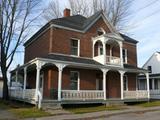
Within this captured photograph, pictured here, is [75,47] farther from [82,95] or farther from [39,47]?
[82,95]

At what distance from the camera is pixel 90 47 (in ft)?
86.2

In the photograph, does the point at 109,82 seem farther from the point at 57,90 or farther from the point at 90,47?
the point at 57,90

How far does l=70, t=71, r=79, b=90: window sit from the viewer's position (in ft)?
77.2

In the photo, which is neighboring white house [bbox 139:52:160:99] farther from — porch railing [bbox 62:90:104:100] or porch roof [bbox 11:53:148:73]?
porch railing [bbox 62:90:104:100]

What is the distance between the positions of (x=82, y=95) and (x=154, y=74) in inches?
791

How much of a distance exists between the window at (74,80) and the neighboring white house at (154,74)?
55.1ft

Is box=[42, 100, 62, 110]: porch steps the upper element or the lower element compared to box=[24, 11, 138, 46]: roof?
lower

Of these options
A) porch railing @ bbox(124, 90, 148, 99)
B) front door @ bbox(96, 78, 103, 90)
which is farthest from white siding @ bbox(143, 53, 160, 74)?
front door @ bbox(96, 78, 103, 90)

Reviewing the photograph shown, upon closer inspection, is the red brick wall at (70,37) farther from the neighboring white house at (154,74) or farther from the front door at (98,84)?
the neighboring white house at (154,74)

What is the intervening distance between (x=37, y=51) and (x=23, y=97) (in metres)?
6.71

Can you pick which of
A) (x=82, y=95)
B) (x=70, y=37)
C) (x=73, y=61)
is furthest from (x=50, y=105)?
(x=70, y=37)

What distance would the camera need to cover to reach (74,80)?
78.2ft

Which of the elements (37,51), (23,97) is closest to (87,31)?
(37,51)

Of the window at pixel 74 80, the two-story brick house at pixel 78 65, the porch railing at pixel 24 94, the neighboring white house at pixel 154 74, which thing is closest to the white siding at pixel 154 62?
the neighboring white house at pixel 154 74
